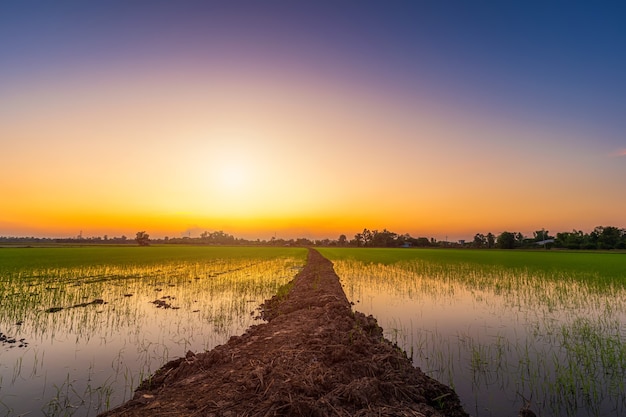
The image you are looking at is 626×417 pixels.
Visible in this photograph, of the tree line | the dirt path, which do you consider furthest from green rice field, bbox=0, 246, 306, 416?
the tree line

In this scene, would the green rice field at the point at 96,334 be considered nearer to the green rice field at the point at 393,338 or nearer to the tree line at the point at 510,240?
the green rice field at the point at 393,338

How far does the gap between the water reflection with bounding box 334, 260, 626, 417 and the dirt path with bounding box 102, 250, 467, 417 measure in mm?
1019

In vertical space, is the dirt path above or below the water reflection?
above

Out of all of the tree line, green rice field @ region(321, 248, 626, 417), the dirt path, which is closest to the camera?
the dirt path

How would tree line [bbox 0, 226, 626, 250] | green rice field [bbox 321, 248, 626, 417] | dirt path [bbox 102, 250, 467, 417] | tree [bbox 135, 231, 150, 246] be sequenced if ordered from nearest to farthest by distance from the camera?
dirt path [bbox 102, 250, 467, 417] < green rice field [bbox 321, 248, 626, 417] < tree line [bbox 0, 226, 626, 250] < tree [bbox 135, 231, 150, 246]

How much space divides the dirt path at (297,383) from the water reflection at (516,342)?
40.1 inches

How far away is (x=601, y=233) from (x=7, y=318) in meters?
118

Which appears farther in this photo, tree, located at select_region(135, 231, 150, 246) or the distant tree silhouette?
tree, located at select_region(135, 231, 150, 246)

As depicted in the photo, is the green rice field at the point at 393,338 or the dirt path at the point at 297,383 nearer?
the dirt path at the point at 297,383

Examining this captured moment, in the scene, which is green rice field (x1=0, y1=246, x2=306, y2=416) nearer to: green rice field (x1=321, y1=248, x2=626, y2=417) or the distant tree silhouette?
green rice field (x1=321, y1=248, x2=626, y2=417)

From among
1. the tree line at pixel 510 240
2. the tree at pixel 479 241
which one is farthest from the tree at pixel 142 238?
the tree at pixel 479 241

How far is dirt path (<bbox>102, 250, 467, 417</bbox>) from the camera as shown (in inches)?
159

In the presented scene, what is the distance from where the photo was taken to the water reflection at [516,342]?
514 cm

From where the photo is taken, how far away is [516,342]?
25.8 feet
